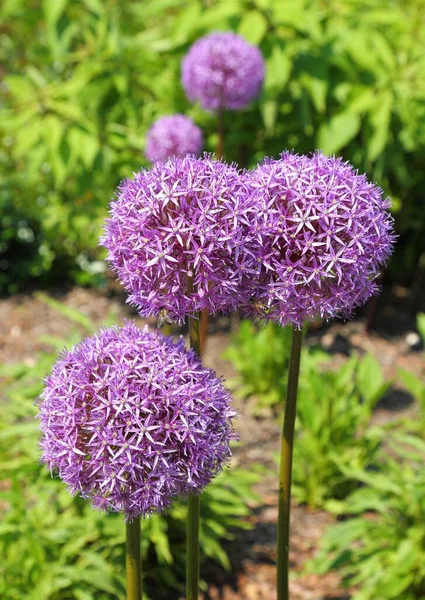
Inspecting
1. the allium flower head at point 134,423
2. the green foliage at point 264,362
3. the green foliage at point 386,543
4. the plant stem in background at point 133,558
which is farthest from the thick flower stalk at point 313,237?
the green foliage at point 264,362

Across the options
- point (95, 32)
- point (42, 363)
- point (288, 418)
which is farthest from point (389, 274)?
point (288, 418)

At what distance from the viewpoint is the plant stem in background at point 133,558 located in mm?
1905

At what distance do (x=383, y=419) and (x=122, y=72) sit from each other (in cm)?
304

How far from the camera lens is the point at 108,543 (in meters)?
3.47

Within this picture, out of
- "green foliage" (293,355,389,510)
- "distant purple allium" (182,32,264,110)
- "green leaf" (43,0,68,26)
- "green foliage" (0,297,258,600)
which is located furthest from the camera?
"green leaf" (43,0,68,26)

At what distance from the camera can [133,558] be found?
1933mm

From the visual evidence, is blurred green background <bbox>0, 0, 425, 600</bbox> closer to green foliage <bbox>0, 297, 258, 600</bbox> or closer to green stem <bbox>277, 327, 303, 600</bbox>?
green foliage <bbox>0, 297, 258, 600</bbox>

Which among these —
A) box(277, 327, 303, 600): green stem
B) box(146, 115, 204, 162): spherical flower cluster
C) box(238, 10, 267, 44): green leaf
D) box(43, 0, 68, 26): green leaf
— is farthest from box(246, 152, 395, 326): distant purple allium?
box(43, 0, 68, 26): green leaf

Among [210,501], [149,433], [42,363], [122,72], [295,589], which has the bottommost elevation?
[295,589]

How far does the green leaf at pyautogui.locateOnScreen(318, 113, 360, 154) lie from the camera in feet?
16.9

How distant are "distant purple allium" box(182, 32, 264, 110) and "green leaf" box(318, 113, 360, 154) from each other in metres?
1.13

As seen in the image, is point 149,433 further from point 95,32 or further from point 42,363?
point 95,32

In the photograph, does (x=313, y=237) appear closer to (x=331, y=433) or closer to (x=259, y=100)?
(x=331, y=433)

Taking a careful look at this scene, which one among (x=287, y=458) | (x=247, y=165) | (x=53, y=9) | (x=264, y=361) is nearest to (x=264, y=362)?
(x=264, y=361)
